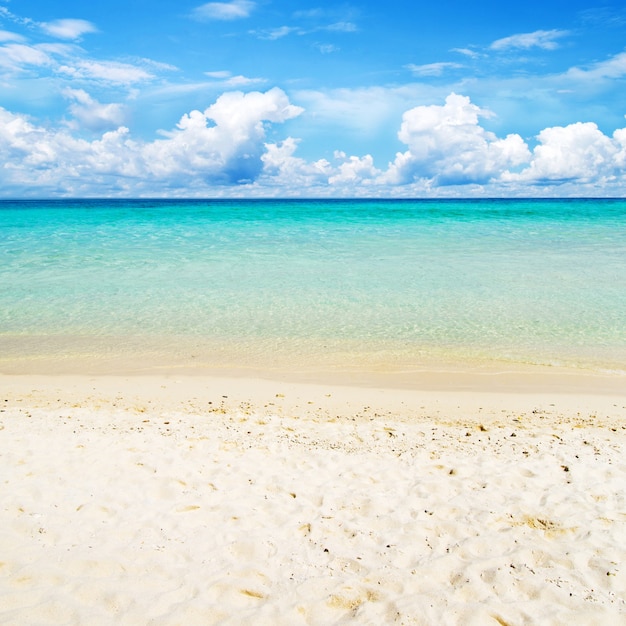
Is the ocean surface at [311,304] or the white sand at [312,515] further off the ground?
the ocean surface at [311,304]

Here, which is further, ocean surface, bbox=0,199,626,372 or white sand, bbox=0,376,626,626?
ocean surface, bbox=0,199,626,372

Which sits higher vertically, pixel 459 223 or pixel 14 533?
pixel 459 223

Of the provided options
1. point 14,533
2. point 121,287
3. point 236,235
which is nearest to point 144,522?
point 14,533

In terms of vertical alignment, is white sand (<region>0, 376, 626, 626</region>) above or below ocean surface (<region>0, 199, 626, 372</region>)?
below

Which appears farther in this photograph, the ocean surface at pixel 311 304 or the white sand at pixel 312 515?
the ocean surface at pixel 311 304

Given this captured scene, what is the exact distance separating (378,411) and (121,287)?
9.68 metres

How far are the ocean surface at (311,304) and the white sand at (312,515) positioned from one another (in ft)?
7.42

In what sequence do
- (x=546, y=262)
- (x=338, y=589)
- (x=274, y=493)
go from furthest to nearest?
1. (x=546, y=262)
2. (x=274, y=493)
3. (x=338, y=589)

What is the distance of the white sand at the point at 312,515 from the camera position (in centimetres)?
345

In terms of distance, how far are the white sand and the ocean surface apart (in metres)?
2.26

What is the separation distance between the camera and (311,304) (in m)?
12.4

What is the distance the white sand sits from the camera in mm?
3447

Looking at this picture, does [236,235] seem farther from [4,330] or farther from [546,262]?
[4,330]

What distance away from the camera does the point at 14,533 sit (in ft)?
13.3
